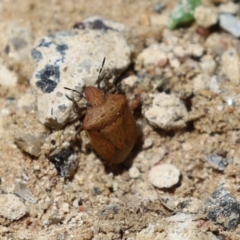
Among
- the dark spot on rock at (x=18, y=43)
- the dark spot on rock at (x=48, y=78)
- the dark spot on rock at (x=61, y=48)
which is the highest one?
Answer: the dark spot on rock at (x=61, y=48)

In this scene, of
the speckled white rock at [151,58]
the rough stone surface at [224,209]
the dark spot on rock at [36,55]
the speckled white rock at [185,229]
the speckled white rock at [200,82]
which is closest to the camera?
the speckled white rock at [185,229]

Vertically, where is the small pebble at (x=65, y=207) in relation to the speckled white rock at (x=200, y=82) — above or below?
below

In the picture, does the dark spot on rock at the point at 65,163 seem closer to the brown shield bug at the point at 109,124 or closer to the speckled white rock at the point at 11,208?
the brown shield bug at the point at 109,124

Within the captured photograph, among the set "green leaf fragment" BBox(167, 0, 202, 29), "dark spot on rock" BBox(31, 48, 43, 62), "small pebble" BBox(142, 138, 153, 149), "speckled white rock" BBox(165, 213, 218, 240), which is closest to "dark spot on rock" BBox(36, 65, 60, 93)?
"dark spot on rock" BBox(31, 48, 43, 62)

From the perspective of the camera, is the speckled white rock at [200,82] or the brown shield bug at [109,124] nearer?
the brown shield bug at [109,124]

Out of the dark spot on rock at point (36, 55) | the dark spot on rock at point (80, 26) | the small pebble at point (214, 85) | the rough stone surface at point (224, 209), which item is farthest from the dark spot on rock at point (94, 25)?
the rough stone surface at point (224, 209)

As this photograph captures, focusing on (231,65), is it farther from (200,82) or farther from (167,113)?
(167,113)

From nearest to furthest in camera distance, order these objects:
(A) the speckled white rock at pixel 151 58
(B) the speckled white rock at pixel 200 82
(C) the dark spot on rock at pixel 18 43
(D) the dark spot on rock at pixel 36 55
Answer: (D) the dark spot on rock at pixel 36 55 < (B) the speckled white rock at pixel 200 82 < (A) the speckled white rock at pixel 151 58 < (C) the dark spot on rock at pixel 18 43

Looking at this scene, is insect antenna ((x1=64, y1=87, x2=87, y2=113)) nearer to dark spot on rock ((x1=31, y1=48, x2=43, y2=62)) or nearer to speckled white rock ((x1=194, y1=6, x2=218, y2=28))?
dark spot on rock ((x1=31, y1=48, x2=43, y2=62))
